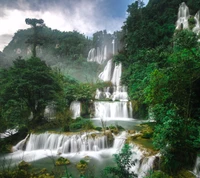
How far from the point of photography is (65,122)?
41.4ft

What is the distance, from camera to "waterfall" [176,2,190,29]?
25.2 m

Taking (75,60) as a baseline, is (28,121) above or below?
below

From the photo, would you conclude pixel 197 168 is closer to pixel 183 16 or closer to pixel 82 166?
pixel 82 166

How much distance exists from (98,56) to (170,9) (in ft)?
81.7

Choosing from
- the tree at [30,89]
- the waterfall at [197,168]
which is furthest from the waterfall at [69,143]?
the waterfall at [197,168]

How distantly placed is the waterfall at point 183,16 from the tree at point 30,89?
2191 cm

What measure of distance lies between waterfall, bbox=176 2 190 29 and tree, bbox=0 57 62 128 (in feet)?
71.9

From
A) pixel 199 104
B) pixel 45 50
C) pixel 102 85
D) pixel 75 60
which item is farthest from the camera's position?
pixel 45 50

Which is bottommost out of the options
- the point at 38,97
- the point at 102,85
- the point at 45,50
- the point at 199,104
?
the point at 199,104

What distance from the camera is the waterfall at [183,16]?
82.8ft

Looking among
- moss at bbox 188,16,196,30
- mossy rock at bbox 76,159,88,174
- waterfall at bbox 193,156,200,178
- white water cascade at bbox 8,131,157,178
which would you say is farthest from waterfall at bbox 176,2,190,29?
mossy rock at bbox 76,159,88,174

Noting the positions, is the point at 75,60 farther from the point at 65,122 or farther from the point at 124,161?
the point at 124,161

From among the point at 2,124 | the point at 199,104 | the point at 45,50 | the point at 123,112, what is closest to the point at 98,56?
the point at 45,50

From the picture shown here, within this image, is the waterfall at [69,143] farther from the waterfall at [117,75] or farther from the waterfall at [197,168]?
the waterfall at [117,75]
